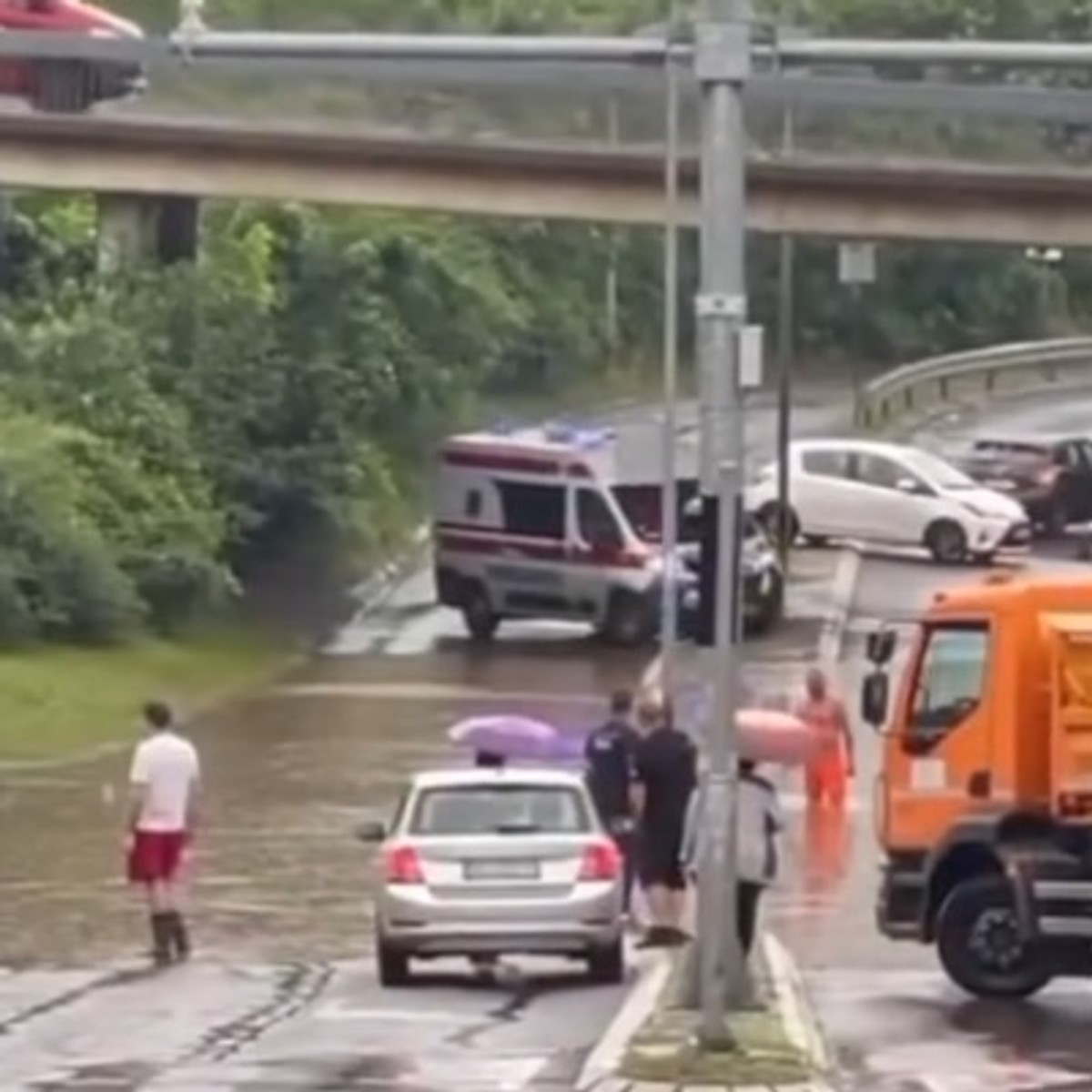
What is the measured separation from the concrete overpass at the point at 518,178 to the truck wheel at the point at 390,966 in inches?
1395

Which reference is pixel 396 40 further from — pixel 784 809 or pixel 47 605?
pixel 47 605

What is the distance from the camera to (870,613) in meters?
62.1

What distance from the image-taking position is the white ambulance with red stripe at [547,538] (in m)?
60.6

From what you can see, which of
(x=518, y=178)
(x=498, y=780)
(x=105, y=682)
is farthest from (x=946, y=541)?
(x=498, y=780)

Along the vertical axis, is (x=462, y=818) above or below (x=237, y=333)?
below

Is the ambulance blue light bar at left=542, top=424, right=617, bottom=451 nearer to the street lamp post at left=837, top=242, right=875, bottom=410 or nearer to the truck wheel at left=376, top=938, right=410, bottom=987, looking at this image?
the street lamp post at left=837, top=242, right=875, bottom=410

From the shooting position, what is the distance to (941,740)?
2898 cm

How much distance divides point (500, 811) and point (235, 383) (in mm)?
36709

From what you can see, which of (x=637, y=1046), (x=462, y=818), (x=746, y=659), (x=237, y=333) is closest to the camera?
(x=637, y=1046)

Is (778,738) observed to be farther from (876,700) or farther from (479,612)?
(479,612)

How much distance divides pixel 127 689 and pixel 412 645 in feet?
24.4

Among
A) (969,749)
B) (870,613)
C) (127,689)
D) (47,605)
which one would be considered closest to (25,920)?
(969,749)

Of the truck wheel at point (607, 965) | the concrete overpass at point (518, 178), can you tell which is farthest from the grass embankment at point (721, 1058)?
the concrete overpass at point (518, 178)

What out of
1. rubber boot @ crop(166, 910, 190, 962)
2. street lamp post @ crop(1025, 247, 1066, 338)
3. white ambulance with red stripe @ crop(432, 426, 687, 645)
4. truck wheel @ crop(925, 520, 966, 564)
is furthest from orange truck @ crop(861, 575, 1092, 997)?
street lamp post @ crop(1025, 247, 1066, 338)
